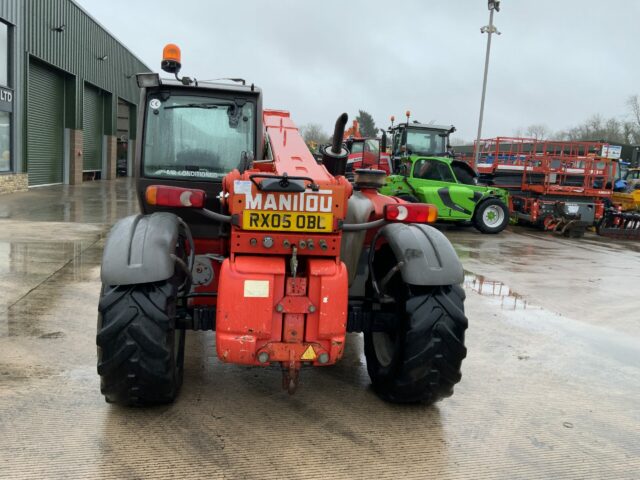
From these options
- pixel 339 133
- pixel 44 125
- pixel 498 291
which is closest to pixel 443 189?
pixel 498 291

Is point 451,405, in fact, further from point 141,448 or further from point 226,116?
point 226,116

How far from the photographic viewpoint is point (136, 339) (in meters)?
3.21

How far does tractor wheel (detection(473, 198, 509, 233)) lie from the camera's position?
47.7ft

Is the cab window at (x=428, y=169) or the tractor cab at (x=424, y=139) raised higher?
the tractor cab at (x=424, y=139)

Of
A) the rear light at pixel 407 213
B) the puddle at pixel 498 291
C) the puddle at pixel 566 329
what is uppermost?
the rear light at pixel 407 213

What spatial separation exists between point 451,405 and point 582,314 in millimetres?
3549

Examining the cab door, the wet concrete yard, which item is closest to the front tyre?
the wet concrete yard

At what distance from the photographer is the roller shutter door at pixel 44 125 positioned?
19.8 metres

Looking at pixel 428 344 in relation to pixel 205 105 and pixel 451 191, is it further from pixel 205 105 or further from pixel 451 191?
pixel 451 191

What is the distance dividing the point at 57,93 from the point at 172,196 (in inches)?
858

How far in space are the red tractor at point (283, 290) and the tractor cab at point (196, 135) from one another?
63cm

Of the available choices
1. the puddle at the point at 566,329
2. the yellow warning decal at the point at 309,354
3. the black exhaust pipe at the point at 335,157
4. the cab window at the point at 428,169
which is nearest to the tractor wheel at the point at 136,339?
the yellow warning decal at the point at 309,354

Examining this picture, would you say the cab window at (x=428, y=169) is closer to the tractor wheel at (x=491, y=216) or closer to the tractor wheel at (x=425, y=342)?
the tractor wheel at (x=491, y=216)

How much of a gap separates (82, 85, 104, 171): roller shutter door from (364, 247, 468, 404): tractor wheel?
24.1 meters
